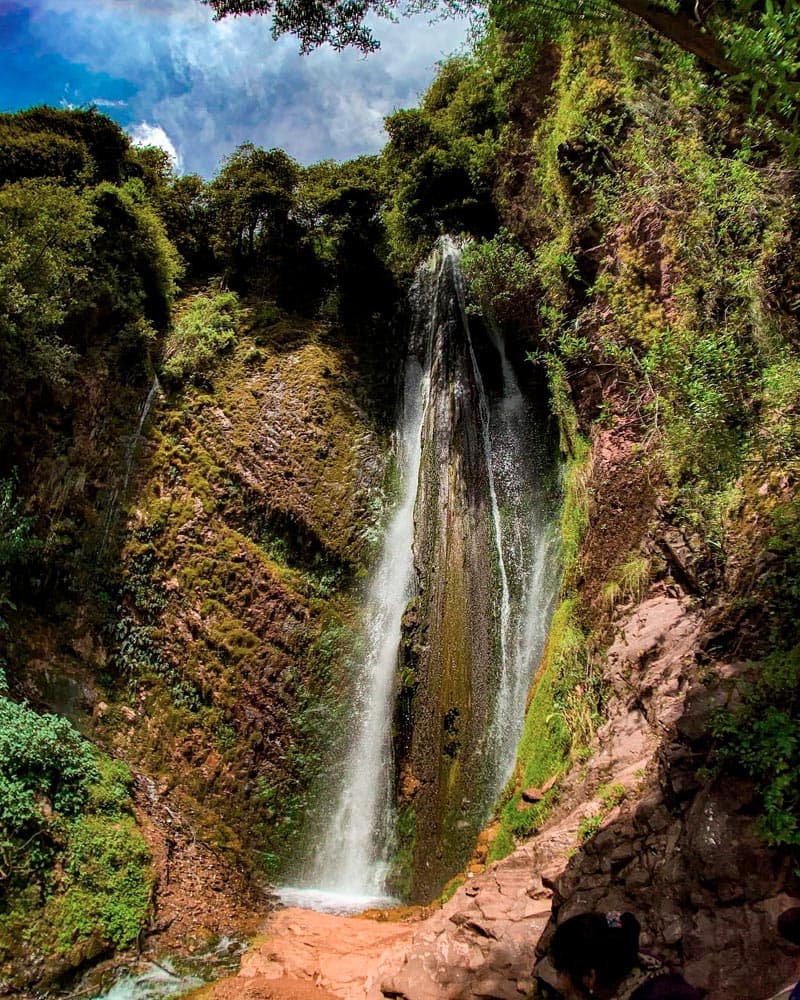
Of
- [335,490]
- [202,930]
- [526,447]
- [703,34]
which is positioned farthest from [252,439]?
[703,34]

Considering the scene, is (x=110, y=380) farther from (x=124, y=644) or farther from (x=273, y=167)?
(x=273, y=167)

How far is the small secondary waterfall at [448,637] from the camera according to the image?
27.8 feet

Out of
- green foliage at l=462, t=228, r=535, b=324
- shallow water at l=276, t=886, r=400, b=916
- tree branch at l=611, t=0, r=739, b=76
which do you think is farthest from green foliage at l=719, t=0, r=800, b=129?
shallow water at l=276, t=886, r=400, b=916

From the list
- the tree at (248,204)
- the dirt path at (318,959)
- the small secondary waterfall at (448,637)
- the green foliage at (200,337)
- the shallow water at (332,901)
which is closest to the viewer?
the dirt path at (318,959)

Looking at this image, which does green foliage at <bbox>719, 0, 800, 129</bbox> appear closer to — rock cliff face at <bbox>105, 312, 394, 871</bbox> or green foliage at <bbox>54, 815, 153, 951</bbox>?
green foliage at <bbox>54, 815, 153, 951</bbox>

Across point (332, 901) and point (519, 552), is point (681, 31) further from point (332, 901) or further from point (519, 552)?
point (332, 901)

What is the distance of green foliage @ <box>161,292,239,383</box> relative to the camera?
13031 millimetres

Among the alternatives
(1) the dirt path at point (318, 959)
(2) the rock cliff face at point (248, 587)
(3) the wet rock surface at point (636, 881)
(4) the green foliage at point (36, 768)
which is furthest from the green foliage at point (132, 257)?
(3) the wet rock surface at point (636, 881)

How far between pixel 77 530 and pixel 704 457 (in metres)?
10.1

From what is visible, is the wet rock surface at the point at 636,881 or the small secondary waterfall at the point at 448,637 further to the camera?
the small secondary waterfall at the point at 448,637

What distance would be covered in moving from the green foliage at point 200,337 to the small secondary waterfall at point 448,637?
4822 mm

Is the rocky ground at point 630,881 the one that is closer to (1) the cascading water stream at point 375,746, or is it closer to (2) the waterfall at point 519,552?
(1) the cascading water stream at point 375,746

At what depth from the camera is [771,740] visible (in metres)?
3.91

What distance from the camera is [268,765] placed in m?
9.86
